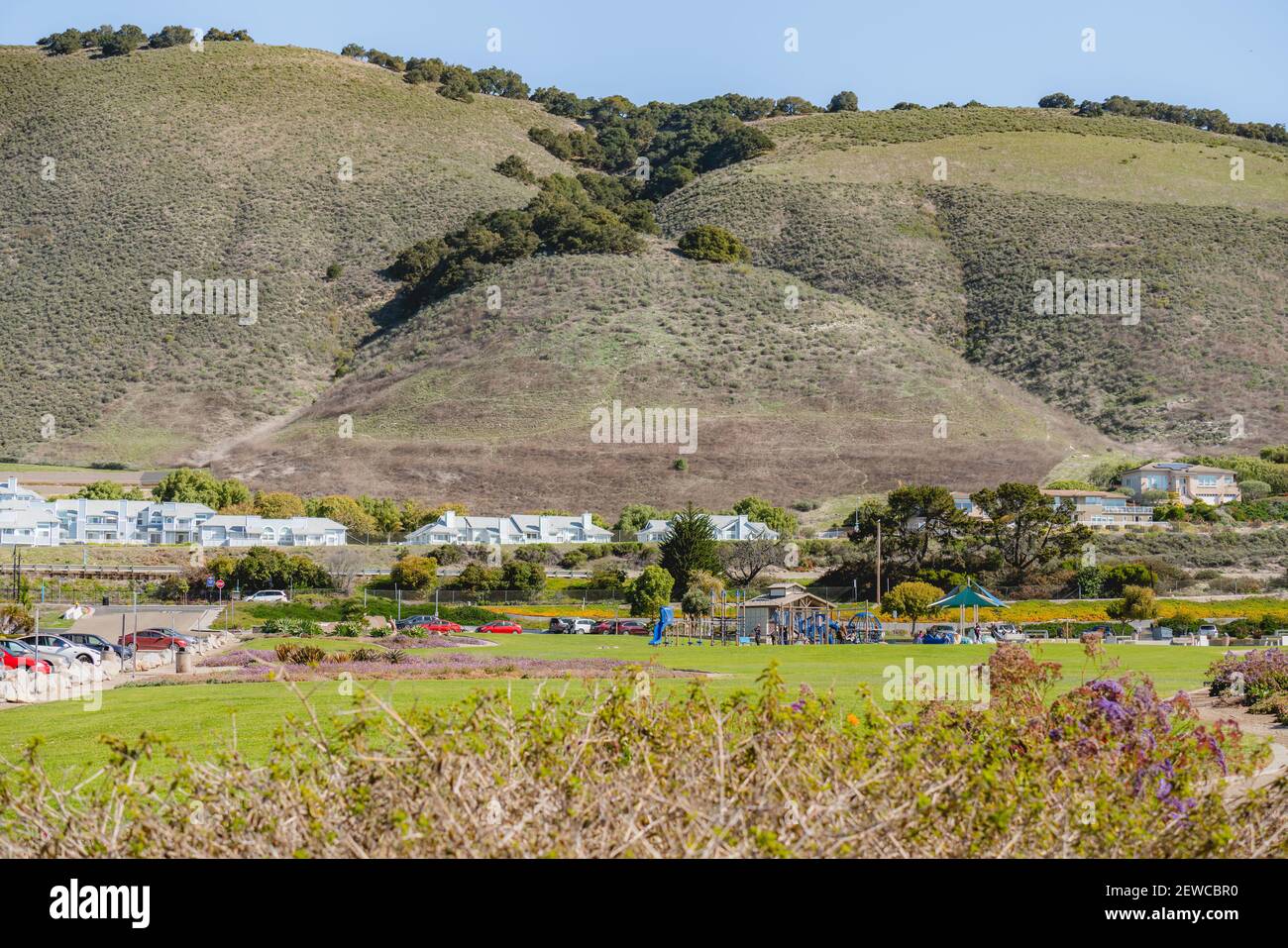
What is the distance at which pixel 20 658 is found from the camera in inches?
1085

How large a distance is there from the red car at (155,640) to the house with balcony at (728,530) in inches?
1424

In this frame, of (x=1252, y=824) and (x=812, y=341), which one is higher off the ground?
(x=812, y=341)

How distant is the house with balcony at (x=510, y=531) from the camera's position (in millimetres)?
74500

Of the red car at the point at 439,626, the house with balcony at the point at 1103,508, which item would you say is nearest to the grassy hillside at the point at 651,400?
the house with balcony at the point at 1103,508

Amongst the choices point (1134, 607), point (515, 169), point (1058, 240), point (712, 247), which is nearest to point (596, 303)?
point (712, 247)

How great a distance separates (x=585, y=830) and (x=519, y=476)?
81.8 metres

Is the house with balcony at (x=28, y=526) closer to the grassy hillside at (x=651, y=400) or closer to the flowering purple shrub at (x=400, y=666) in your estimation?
the grassy hillside at (x=651, y=400)

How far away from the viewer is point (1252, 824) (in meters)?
7.96

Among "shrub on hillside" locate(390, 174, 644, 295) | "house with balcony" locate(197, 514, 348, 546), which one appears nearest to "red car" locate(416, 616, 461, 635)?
"house with balcony" locate(197, 514, 348, 546)

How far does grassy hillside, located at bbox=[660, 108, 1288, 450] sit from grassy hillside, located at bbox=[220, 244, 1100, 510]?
566 centimetres

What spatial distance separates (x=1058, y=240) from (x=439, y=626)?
90.6 metres

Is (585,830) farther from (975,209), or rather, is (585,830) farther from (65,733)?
(975,209)
